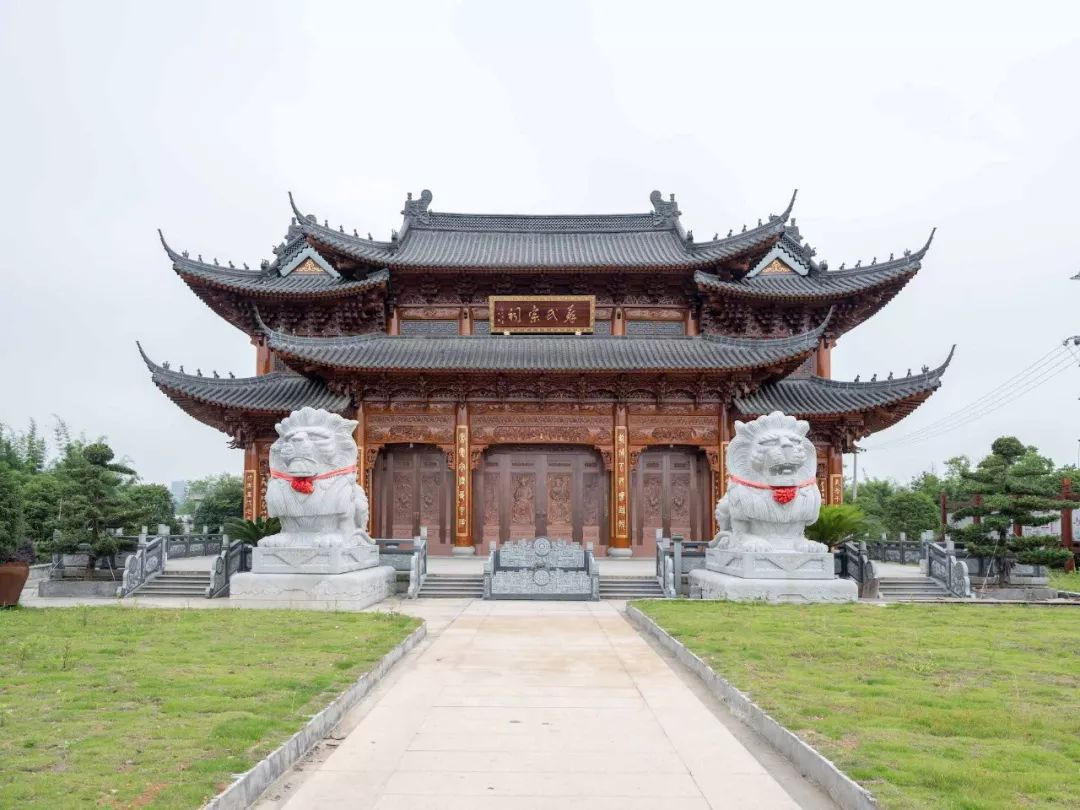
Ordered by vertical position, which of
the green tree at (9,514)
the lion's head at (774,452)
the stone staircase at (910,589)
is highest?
the lion's head at (774,452)

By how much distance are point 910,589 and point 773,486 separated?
5.08 metres

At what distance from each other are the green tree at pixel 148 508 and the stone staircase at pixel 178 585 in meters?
1.33

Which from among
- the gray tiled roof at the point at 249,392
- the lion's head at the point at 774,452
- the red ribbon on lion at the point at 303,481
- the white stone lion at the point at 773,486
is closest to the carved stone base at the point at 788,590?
the white stone lion at the point at 773,486

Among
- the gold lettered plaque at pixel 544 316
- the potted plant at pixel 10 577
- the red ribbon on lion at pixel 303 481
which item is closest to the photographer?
the potted plant at pixel 10 577

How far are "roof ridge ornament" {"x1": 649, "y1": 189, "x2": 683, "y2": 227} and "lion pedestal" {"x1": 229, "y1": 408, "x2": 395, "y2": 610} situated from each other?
15475mm

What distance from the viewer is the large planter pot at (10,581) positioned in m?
12.6

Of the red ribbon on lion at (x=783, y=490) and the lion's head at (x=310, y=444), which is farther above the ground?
the lion's head at (x=310, y=444)

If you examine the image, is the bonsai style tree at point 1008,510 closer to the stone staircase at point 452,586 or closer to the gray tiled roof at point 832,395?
the gray tiled roof at point 832,395

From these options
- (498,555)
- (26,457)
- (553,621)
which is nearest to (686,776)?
(553,621)

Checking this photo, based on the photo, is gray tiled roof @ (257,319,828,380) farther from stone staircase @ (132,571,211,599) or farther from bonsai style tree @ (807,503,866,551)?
stone staircase @ (132,571,211,599)

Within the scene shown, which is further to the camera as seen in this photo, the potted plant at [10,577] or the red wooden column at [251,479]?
the red wooden column at [251,479]

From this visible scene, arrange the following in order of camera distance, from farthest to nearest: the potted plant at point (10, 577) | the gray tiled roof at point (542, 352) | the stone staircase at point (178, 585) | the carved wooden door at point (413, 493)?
the carved wooden door at point (413, 493) < the gray tiled roof at point (542, 352) < the stone staircase at point (178, 585) < the potted plant at point (10, 577)

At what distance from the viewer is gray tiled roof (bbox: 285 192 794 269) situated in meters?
23.2

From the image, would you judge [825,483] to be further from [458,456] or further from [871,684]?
[871,684]
